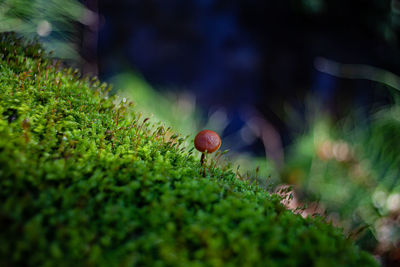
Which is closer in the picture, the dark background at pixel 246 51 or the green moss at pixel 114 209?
the green moss at pixel 114 209

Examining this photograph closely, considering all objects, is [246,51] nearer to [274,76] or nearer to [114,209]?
[274,76]

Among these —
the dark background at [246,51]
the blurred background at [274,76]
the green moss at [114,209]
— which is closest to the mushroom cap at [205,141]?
the green moss at [114,209]

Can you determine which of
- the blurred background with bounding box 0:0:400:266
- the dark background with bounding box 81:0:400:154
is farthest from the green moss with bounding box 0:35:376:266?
the dark background with bounding box 81:0:400:154

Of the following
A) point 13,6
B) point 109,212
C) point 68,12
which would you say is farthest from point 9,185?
point 68,12

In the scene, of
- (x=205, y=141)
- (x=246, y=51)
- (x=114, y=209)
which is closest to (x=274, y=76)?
(x=246, y=51)

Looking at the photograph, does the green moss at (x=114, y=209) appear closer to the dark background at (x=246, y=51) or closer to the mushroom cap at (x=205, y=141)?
the mushroom cap at (x=205, y=141)

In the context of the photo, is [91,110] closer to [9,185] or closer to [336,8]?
[9,185]

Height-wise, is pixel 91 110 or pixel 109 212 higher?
pixel 91 110
